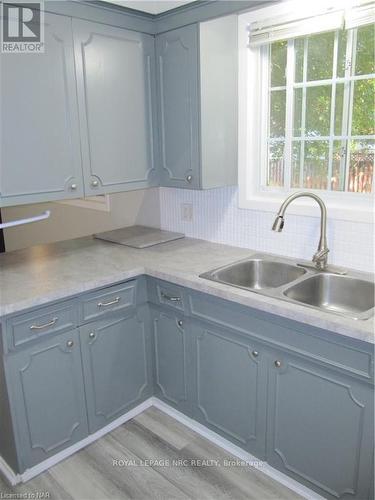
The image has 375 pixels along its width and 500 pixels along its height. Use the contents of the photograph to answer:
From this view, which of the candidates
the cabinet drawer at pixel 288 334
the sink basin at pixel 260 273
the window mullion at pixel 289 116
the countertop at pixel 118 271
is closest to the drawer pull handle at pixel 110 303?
the countertop at pixel 118 271

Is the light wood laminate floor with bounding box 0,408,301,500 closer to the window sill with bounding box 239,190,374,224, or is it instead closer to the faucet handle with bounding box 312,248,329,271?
the faucet handle with bounding box 312,248,329,271

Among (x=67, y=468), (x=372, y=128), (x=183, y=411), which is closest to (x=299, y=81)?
(x=372, y=128)

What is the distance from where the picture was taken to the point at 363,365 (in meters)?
1.38

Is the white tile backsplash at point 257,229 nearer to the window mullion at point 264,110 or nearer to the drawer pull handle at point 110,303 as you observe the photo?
the window mullion at point 264,110

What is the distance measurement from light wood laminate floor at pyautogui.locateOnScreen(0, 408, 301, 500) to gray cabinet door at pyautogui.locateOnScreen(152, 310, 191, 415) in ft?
0.61

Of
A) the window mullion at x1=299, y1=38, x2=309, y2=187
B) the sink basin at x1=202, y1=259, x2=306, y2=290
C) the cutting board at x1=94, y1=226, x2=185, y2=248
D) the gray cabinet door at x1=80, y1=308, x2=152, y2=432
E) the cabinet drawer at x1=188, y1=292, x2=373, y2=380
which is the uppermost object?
the window mullion at x1=299, y1=38, x2=309, y2=187

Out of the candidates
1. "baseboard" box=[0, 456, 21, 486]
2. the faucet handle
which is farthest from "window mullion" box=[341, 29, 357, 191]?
"baseboard" box=[0, 456, 21, 486]

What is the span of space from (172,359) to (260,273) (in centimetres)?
65

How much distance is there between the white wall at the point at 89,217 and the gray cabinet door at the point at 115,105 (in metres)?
0.46

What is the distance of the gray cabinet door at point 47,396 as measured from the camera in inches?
67.4

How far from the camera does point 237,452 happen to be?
1963mm

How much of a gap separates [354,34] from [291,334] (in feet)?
4.49

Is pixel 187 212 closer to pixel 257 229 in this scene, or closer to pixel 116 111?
pixel 257 229

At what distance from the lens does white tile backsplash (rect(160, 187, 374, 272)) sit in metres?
1.88
